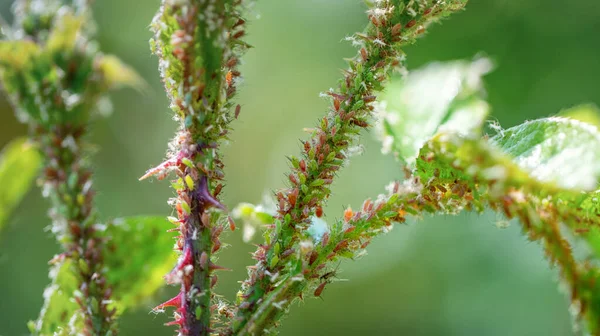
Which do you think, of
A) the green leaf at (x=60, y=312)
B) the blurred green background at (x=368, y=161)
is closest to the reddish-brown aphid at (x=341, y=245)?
the green leaf at (x=60, y=312)

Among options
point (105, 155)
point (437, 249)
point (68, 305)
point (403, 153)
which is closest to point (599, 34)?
point (437, 249)

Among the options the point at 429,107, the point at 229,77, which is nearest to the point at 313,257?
the point at 229,77

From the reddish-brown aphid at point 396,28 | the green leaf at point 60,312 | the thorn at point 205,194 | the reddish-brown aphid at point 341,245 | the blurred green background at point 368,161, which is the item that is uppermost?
the blurred green background at point 368,161

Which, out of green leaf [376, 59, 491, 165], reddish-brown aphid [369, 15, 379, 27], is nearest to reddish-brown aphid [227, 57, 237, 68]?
reddish-brown aphid [369, 15, 379, 27]

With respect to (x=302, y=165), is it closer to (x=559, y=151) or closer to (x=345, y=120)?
(x=345, y=120)

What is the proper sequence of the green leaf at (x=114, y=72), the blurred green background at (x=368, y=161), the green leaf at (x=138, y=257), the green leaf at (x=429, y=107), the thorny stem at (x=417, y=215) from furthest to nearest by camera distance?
1. the blurred green background at (x=368, y=161)
2. the green leaf at (x=429, y=107)
3. the green leaf at (x=138, y=257)
4. the thorny stem at (x=417, y=215)
5. the green leaf at (x=114, y=72)

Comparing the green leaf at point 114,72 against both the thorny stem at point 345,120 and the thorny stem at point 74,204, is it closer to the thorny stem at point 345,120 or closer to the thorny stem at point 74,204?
the thorny stem at point 74,204
